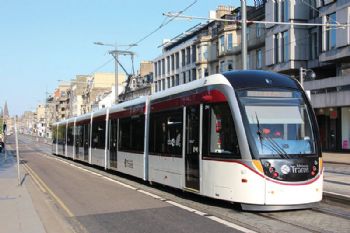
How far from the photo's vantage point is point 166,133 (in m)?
14.8

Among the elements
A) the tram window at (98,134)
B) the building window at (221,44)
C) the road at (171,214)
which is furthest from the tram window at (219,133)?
the building window at (221,44)

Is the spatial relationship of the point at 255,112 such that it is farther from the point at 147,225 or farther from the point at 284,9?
the point at 284,9

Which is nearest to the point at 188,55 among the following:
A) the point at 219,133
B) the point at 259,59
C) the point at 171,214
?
the point at 259,59

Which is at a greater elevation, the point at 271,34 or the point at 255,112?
the point at 271,34

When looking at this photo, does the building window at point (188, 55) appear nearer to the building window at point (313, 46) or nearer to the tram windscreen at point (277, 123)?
the building window at point (313, 46)

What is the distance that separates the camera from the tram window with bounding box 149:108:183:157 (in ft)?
45.4

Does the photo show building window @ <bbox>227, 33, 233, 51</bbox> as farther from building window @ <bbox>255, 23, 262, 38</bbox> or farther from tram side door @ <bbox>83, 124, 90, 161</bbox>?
tram side door @ <bbox>83, 124, 90, 161</bbox>

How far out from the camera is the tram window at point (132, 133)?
17.6 m

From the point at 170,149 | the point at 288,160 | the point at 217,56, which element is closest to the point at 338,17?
the point at 217,56

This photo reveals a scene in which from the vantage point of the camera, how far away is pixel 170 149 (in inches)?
567

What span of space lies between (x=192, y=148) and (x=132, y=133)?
6.29 metres

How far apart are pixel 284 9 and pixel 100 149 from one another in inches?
1045

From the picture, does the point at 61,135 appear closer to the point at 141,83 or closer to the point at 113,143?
the point at 113,143

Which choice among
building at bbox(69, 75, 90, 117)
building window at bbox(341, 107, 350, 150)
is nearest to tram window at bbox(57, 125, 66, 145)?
building window at bbox(341, 107, 350, 150)
